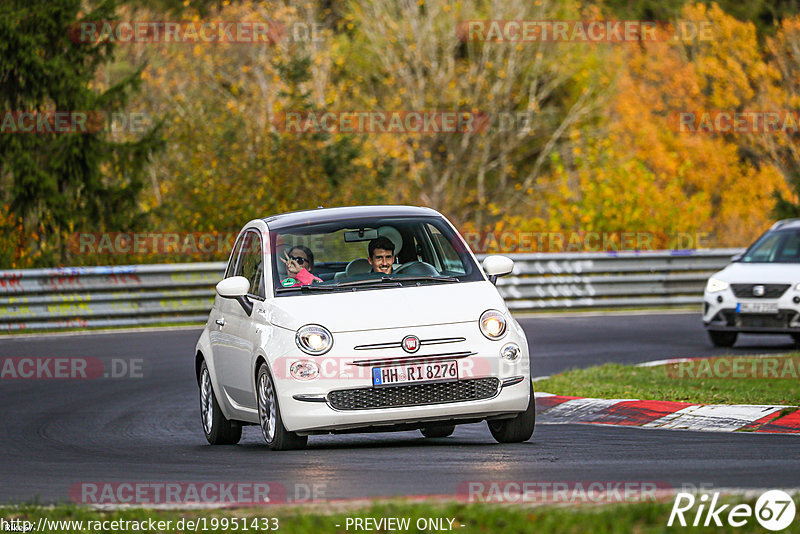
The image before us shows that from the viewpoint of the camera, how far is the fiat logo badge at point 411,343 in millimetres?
9477

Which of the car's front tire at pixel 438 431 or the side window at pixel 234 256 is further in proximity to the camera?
the side window at pixel 234 256

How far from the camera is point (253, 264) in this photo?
443 inches

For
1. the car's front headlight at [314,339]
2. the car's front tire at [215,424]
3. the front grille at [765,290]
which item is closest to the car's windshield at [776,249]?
the front grille at [765,290]

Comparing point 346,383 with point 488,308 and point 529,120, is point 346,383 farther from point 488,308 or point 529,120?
point 529,120

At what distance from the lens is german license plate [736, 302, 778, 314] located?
18.5m

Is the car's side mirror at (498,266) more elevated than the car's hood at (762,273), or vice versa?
the car's side mirror at (498,266)

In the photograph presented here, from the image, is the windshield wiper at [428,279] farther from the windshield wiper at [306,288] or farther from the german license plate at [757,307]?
the german license plate at [757,307]

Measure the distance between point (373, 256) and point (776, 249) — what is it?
1030 centimetres

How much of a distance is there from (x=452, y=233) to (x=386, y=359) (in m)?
1.65

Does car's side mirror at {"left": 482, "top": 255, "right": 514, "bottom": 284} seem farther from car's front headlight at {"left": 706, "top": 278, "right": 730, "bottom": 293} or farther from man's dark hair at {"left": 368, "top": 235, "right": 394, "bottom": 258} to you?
car's front headlight at {"left": 706, "top": 278, "right": 730, "bottom": 293}

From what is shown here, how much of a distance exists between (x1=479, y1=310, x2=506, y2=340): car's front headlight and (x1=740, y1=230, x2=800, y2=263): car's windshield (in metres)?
10.4

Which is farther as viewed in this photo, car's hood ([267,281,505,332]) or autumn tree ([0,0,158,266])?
autumn tree ([0,0,158,266])

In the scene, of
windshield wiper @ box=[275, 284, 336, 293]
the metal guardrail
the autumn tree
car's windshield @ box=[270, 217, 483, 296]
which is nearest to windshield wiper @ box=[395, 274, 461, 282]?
car's windshield @ box=[270, 217, 483, 296]

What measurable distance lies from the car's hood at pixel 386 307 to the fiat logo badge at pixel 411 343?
0.10 meters
